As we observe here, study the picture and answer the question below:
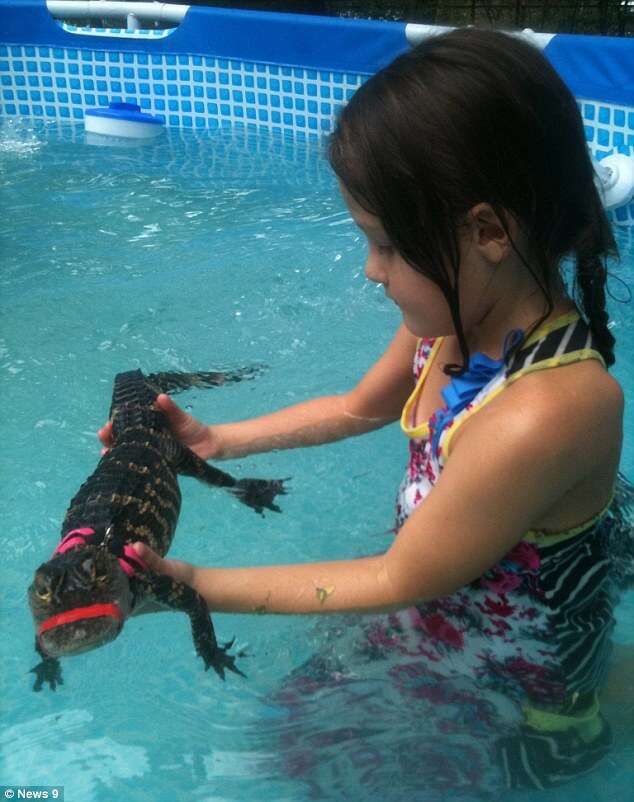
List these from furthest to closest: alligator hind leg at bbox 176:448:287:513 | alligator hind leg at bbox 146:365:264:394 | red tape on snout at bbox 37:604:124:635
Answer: alligator hind leg at bbox 146:365:264:394
alligator hind leg at bbox 176:448:287:513
red tape on snout at bbox 37:604:124:635

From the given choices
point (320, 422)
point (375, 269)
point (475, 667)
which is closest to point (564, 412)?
point (375, 269)

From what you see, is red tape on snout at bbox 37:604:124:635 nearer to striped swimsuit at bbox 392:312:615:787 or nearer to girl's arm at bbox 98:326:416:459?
striped swimsuit at bbox 392:312:615:787

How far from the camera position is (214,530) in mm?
3691

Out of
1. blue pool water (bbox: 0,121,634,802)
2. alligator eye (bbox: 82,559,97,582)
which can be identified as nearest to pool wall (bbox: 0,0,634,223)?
blue pool water (bbox: 0,121,634,802)

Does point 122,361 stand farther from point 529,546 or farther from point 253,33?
point 253,33

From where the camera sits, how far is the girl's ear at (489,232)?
68.3 inches

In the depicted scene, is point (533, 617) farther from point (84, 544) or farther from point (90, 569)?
point (84, 544)

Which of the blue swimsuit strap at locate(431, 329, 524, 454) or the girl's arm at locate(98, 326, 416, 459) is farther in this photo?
the girl's arm at locate(98, 326, 416, 459)

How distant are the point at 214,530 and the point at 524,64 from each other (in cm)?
245

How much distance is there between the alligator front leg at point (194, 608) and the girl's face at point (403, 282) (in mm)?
840

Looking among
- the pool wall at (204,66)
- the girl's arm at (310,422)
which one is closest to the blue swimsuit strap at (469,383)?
the girl's arm at (310,422)

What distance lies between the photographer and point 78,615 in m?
1.96

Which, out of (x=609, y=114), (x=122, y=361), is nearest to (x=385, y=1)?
(x=609, y=114)

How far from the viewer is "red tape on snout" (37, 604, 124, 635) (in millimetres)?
1964
